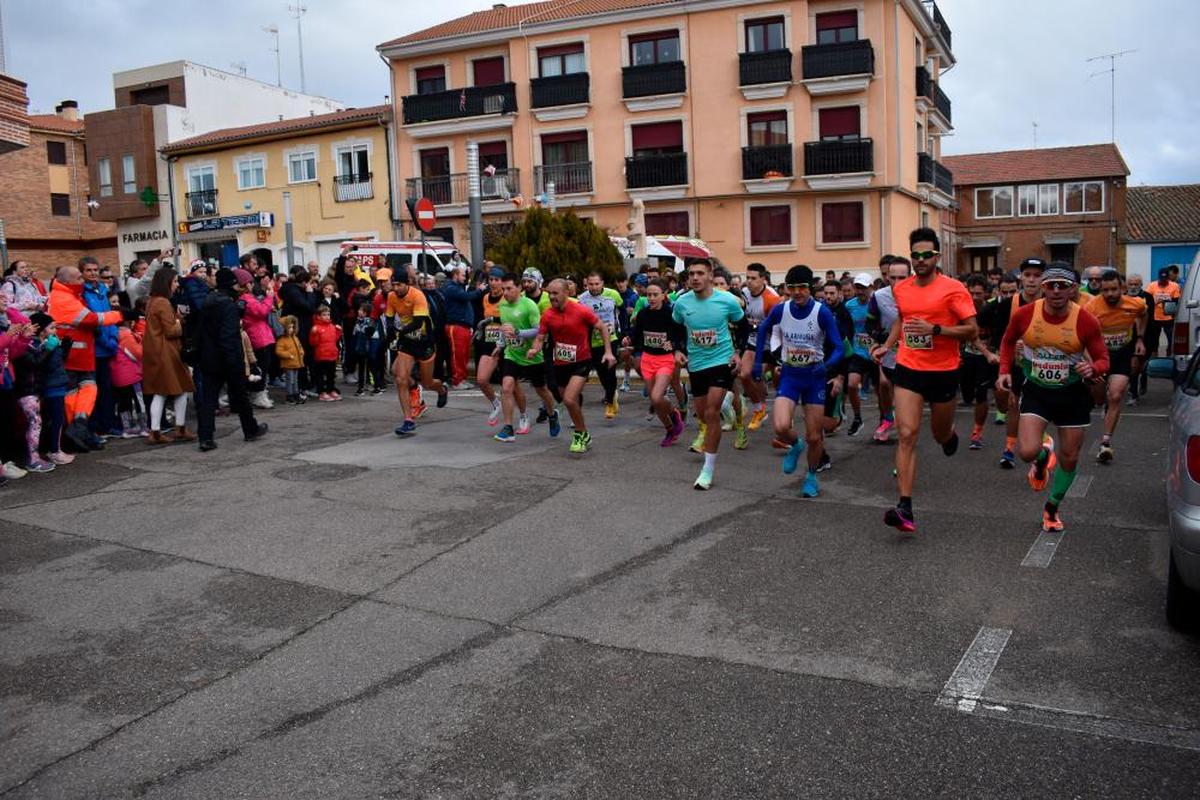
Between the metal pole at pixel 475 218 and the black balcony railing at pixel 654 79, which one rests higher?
the black balcony railing at pixel 654 79

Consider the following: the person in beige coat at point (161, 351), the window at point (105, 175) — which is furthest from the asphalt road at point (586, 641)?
the window at point (105, 175)

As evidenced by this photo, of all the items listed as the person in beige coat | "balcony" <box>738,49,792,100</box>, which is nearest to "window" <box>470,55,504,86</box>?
"balcony" <box>738,49,792,100</box>

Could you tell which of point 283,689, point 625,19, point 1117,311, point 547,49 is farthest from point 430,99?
point 283,689

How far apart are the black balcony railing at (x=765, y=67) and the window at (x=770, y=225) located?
4374 millimetres

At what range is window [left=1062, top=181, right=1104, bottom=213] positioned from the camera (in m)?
52.0

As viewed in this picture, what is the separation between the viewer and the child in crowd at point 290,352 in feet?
49.4

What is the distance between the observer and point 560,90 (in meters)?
38.5

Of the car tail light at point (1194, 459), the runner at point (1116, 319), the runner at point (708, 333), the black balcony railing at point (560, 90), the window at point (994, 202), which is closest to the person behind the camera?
the car tail light at point (1194, 459)

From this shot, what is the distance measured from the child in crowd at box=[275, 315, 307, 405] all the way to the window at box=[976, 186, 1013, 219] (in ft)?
150

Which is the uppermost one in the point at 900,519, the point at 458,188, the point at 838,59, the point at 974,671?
A: the point at 838,59

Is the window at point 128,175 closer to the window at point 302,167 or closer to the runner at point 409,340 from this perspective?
the window at point 302,167

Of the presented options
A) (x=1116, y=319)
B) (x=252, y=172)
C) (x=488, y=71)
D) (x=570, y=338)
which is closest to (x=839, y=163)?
(x=488, y=71)

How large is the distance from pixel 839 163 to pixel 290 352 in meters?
25.5

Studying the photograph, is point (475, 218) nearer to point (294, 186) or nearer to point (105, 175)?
point (294, 186)
